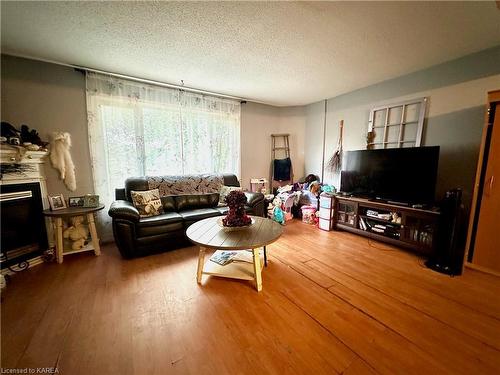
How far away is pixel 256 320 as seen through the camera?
4.78 feet

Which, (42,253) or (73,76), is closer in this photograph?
(42,253)

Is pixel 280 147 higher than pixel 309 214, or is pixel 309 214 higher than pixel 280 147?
pixel 280 147

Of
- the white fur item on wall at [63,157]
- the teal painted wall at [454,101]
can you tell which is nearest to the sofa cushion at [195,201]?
the white fur item on wall at [63,157]

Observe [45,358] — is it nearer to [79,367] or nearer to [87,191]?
[79,367]

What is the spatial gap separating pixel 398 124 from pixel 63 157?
457 cm

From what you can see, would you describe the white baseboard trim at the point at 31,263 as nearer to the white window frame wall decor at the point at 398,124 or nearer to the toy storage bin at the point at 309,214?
the toy storage bin at the point at 309,214

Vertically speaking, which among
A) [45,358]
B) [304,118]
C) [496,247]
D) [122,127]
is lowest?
[45,358]

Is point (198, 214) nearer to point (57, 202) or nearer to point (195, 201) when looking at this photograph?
point (195, 201)

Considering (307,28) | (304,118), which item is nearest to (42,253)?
(307,28)

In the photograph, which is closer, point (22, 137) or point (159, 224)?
point (22, 137)

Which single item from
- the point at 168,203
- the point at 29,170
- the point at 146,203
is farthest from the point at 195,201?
the point at 29,170

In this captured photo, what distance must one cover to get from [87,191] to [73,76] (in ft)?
4.89

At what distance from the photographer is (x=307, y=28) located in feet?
5.69

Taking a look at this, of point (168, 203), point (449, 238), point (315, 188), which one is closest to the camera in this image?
point (449, 238)
